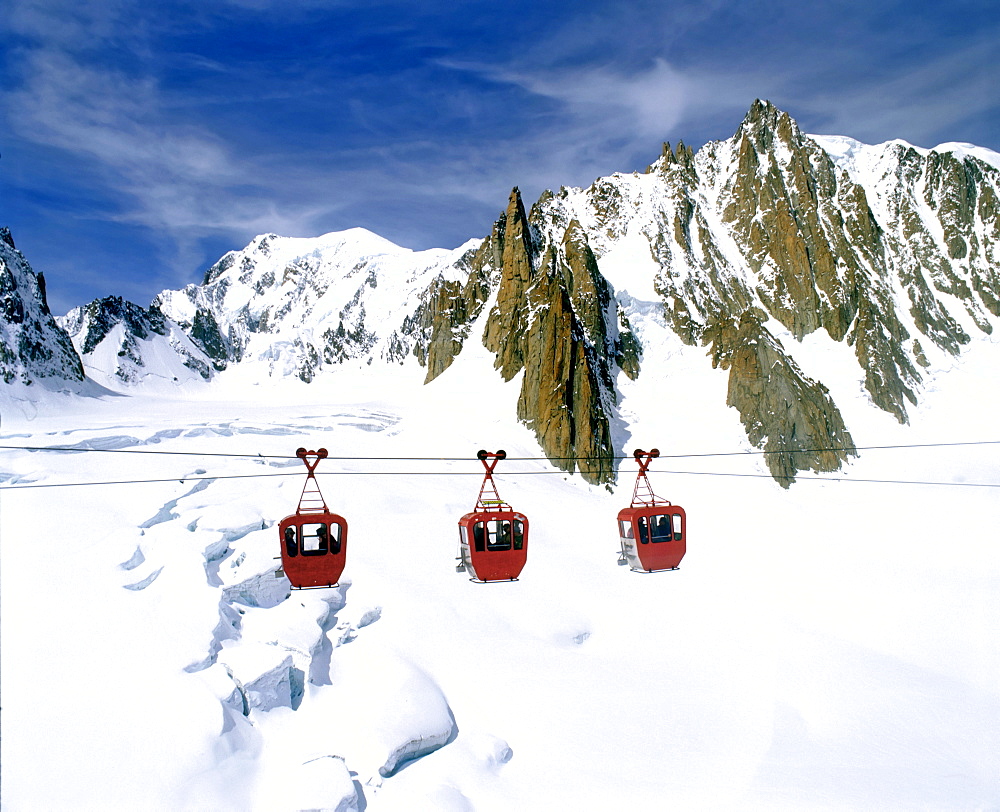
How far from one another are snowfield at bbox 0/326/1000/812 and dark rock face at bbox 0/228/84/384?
66.5ft

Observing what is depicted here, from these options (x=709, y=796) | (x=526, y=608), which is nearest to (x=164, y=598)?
(x=526, y=608)

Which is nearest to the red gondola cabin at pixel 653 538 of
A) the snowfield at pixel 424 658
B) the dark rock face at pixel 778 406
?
the snowfield at pixel 424 658

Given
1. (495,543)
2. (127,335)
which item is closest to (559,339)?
(495,543)

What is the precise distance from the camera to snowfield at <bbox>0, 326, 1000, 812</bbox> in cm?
1655

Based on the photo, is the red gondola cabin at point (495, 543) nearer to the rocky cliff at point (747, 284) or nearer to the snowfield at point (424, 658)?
the snowfield at point (424, 658)

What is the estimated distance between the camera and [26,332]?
5806 centimetres

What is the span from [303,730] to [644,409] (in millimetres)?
48640

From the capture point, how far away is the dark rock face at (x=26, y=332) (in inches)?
2188

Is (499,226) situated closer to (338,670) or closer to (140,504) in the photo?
(140,504)

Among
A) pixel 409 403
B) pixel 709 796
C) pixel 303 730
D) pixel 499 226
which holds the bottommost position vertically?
pixel 709 796

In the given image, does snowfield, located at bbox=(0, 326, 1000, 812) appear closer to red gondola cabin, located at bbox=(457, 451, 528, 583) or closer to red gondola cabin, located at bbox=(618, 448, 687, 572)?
red gondola cabin, located at bbox=(457, 451, 528, 583)

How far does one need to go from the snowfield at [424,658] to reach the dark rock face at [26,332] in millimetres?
20278

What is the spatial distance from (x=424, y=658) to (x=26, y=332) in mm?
55876

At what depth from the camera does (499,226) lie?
78.3 m
